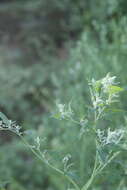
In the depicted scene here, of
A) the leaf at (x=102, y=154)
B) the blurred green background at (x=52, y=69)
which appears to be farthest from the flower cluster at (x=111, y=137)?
the blurred green background at (x=52, y=69)

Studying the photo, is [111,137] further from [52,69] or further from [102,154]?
[52,69]

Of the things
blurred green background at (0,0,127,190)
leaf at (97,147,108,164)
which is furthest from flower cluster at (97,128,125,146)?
blurred green background at (0,0,127,190)

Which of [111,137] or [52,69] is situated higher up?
[52,69]

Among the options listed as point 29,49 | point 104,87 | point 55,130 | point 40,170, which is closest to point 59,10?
point 29,49

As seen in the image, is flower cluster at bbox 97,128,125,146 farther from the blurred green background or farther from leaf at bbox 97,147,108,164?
the blurred green background

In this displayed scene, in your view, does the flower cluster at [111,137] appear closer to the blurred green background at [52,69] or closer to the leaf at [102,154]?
the leaf at [102,154]

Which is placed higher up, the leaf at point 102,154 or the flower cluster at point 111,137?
the flower cluster at point 111,137

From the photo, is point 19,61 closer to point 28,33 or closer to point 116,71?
point 28,33

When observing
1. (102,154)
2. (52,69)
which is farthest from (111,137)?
(52,69)
